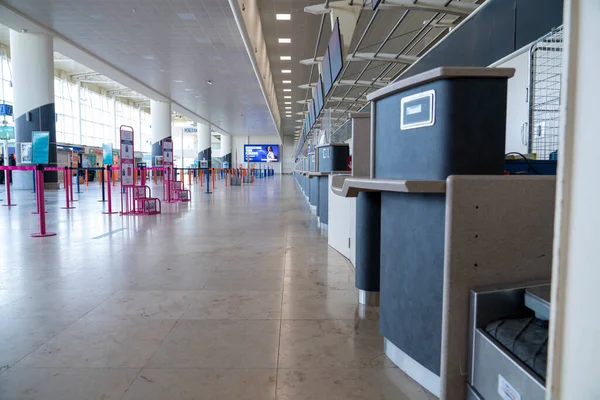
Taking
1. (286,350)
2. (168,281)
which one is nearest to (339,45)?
(168,281)

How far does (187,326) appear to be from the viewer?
2.16m

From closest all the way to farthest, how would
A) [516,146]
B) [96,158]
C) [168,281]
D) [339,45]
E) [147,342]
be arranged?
[147,342]
[168,281]
[516,146]
[339,45]
[96,158]

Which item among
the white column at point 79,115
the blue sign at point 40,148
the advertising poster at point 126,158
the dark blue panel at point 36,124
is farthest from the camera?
the white column at point 79,115

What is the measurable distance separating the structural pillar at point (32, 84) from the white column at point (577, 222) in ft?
48.9

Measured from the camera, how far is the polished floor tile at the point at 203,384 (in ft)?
4.94

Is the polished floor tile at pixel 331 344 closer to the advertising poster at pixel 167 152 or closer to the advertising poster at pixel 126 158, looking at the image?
the advertising poster at pixel 126 158

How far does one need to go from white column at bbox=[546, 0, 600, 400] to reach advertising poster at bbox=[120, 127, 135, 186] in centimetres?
711

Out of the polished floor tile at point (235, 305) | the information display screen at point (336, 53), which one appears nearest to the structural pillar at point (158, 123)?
the information display screen at point (336, 53)

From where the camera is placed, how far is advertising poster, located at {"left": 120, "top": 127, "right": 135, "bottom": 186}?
22.6 ft

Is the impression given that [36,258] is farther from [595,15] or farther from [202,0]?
[202,0]

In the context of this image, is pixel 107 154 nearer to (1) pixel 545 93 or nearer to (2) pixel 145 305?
(2) pixel 145 305

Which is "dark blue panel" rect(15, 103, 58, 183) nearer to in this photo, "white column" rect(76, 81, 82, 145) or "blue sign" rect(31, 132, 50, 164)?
"blue sign" rect(31, 132, 50, 164)

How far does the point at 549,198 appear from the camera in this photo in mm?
1355

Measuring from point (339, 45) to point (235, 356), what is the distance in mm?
5578
